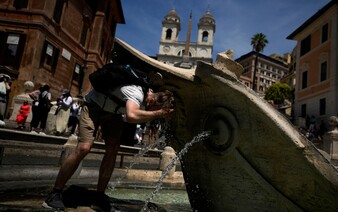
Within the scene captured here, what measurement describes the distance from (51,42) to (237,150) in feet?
73.3

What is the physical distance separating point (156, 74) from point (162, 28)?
259ft

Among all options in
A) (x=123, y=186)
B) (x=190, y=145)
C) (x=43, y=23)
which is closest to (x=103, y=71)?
(x=190, y=145)

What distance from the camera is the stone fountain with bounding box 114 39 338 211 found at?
7.64 feet

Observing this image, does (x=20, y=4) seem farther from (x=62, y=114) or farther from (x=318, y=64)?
(x=318, y=64)

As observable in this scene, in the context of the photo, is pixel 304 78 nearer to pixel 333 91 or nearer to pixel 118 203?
pixel 333 91

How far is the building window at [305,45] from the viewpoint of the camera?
29.4 m

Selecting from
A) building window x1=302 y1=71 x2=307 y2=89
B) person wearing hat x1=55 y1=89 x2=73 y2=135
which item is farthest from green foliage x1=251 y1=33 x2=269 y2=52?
person wearing hat x1=55 y1=89 x2=73 y2=135

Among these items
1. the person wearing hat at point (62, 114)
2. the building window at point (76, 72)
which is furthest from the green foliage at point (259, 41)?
the person wearing hat at point (62, 114)

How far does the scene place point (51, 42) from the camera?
22.4 m

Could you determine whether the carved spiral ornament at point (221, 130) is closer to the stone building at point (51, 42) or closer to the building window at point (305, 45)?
the stone building at point (51, 42)

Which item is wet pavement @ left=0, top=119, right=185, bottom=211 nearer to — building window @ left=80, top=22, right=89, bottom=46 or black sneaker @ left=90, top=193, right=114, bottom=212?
black sneaker @ left=90, top=193, right=114, bottom=212

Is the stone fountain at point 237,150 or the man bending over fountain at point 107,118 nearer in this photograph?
the stone fountain at point 237,150

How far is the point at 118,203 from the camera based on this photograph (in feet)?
10.7

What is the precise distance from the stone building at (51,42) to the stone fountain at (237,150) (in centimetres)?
1864
